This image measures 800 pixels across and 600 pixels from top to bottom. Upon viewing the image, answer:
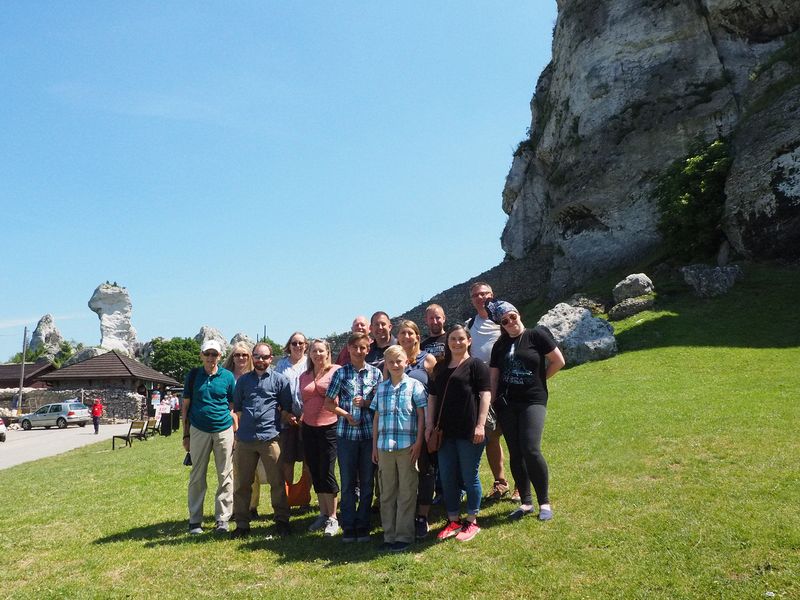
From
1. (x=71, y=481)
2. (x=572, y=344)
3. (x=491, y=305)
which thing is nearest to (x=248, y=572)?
(x=491, y=305)

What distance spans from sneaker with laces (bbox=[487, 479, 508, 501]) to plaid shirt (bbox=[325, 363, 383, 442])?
1.76 meters

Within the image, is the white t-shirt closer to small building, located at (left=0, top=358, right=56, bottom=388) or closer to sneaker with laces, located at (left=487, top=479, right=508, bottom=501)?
sneaker with laces, located at (left=487, top=479, right=508, bottom=501)

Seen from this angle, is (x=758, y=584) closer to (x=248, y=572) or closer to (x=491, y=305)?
(x=491, y=305)

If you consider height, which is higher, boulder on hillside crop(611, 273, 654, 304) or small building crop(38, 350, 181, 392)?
boulder on hillside crop(611, 273, 654, 304)

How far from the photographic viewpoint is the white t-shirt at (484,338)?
6.87 m

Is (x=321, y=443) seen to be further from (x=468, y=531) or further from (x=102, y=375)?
(x=102, y=375)

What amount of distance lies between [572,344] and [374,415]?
15.9m

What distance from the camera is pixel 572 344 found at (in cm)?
2052

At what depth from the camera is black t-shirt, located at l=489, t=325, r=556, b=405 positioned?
19.4ft

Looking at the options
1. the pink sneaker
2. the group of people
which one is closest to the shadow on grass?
the group of people

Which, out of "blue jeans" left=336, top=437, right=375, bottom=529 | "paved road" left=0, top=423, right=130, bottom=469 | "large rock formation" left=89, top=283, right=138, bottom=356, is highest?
"large rock formation" left=89, top=283, right=138, bottom=356

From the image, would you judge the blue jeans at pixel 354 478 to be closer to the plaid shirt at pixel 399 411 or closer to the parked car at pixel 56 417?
the plaid shirt at pixel 399 411

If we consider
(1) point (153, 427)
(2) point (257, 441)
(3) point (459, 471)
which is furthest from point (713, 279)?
(1) point (153, 427)

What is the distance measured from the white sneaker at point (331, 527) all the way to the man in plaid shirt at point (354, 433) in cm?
21
